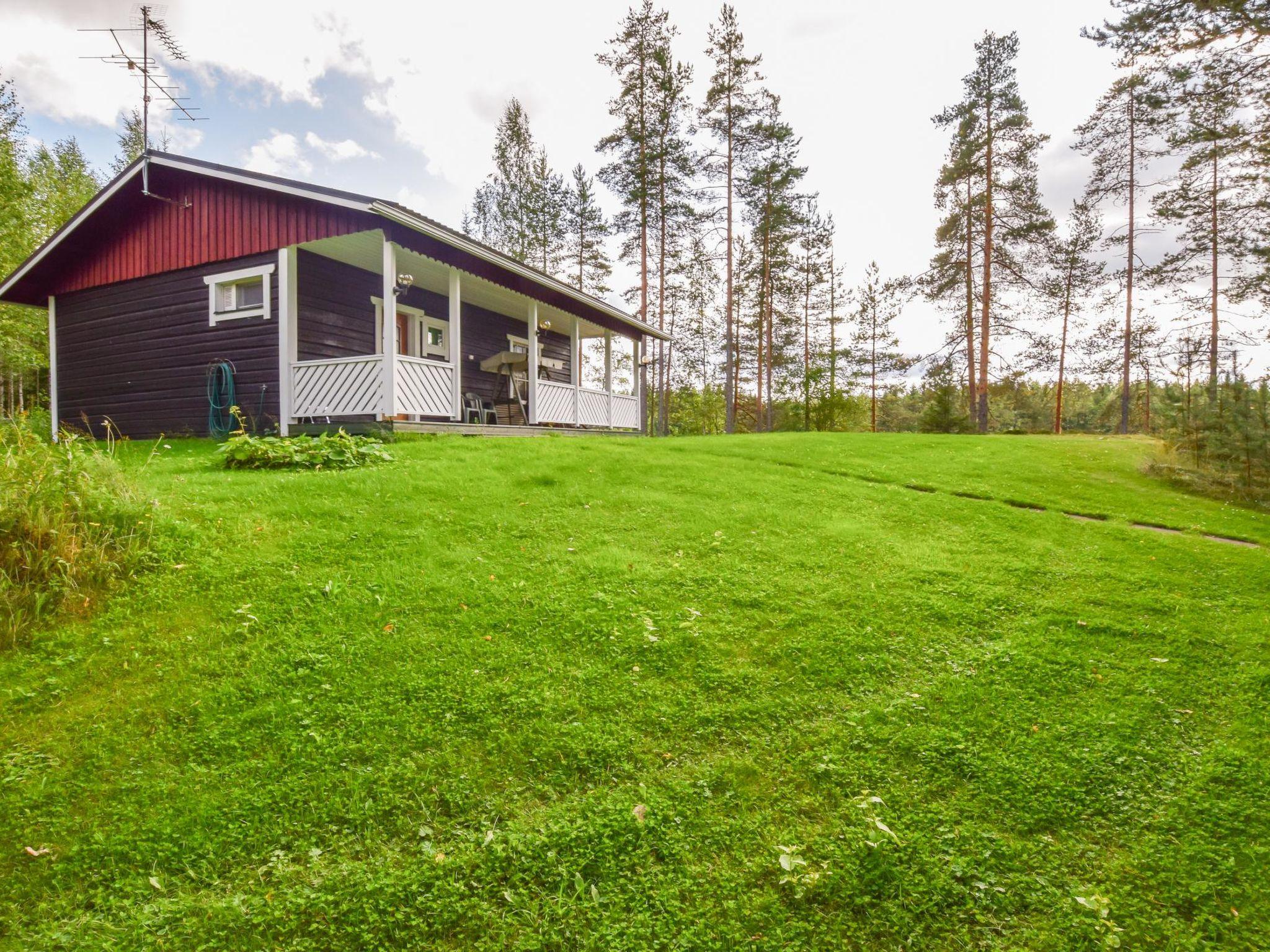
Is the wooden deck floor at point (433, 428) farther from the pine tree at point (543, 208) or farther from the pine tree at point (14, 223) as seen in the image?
the pine tree at point (14, 223)

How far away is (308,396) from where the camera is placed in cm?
930

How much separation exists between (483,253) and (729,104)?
48.8 ft

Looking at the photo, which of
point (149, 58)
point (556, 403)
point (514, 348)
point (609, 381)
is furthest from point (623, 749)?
point (149, 58)

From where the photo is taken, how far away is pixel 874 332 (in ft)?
94.3

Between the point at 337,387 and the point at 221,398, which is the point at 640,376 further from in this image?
the point at 221,398

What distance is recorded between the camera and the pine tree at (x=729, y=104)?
19562 millimetres

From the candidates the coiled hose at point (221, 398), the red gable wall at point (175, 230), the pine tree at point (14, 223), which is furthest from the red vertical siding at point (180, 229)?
the pine tree at point (14, 223)

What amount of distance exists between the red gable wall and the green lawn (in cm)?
649

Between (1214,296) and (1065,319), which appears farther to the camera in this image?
(1065,319)

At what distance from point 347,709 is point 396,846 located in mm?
756

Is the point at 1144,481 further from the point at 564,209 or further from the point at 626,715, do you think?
the point at 564,209

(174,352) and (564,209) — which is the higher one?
(564,209)

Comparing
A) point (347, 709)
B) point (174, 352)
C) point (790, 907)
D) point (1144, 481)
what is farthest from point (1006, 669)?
point (174, 352)

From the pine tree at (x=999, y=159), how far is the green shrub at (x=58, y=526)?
20.0m
